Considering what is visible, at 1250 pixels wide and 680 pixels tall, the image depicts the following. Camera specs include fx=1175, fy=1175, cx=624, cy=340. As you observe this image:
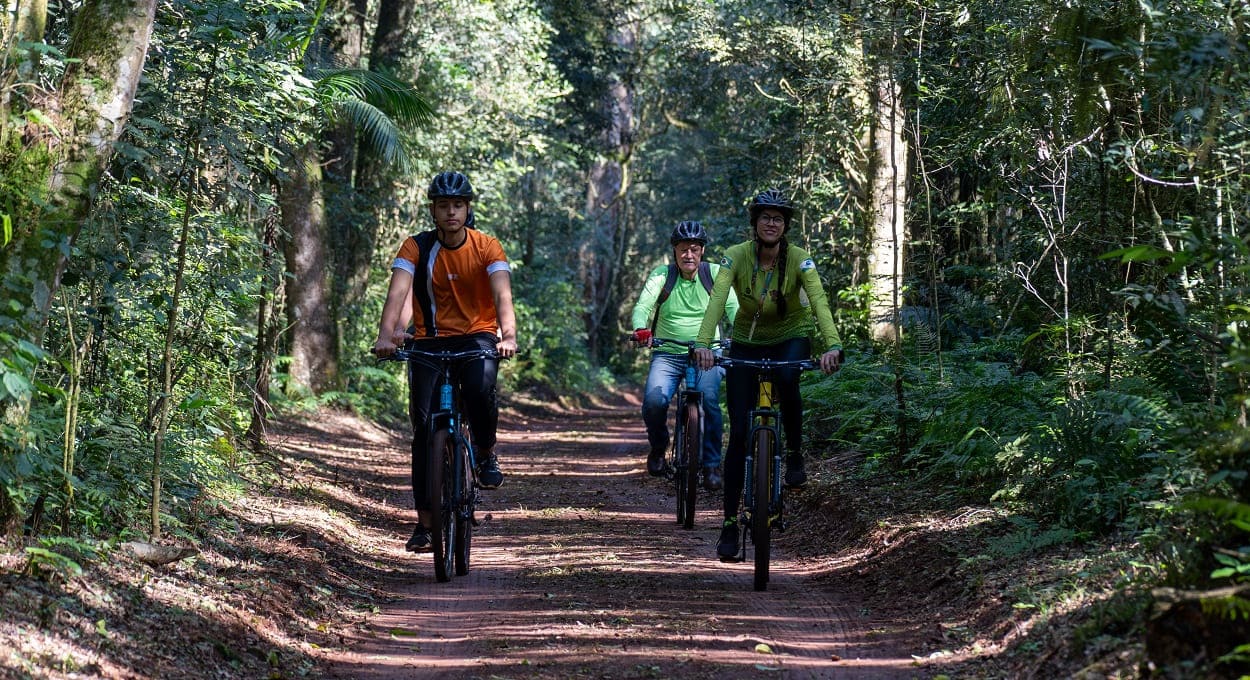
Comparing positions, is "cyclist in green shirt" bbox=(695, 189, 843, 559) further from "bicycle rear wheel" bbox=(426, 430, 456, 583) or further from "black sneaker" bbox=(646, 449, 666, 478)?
"black sneaker" bbox=(646, 449, 666, 478)

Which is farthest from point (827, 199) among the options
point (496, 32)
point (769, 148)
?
point (496, 32)

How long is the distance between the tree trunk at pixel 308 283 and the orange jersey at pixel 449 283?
862 cm

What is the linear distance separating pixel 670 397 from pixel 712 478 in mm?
901

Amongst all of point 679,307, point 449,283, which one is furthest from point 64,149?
point 679,307

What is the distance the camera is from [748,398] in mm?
7418

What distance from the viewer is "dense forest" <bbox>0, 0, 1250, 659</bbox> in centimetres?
530

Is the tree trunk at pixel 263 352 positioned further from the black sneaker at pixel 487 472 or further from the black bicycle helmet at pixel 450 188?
the black bicycle helmet at pixel 450 188

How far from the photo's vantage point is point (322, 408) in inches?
690

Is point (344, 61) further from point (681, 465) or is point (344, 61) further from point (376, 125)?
point (681, 465)

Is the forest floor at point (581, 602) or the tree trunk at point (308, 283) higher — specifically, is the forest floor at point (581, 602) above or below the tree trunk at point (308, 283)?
below

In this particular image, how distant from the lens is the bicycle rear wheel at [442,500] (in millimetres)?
7148

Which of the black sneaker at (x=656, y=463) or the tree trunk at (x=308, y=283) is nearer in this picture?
the black sneaker at (x=656, y=463)

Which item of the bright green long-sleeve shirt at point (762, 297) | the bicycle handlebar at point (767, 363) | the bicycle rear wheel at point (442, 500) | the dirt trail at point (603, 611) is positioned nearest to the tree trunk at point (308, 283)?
the dirt trail at point (603, 611)

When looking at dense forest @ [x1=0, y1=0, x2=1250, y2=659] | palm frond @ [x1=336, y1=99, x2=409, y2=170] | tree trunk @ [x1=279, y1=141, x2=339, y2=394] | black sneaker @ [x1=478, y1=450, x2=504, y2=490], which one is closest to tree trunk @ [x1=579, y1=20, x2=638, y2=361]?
tree trunk @ [x1=279, y1=141, x2=339, y2=394]
